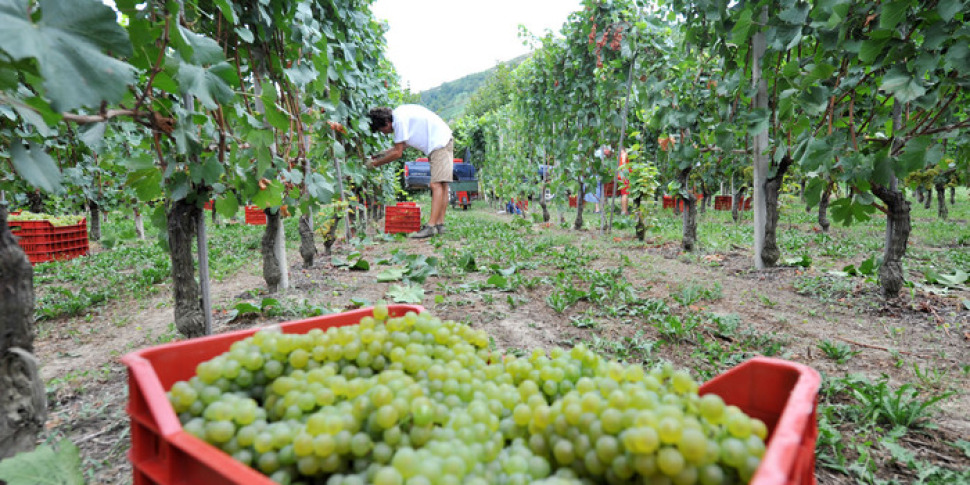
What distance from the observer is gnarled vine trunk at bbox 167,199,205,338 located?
185cm

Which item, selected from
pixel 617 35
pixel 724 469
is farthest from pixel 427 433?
pixel 617 35

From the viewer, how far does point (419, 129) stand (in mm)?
6965

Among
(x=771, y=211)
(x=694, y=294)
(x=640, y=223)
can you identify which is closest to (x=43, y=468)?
(x=694, y=294)

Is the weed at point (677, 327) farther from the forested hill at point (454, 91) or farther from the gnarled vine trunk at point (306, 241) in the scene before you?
the forested hill at point (454, 91)

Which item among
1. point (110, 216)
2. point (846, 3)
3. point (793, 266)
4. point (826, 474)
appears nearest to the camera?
point (826, 474)

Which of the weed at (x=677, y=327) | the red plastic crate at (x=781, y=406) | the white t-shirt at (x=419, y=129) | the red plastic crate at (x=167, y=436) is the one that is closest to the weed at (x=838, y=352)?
the weed at (x=677, y=327)

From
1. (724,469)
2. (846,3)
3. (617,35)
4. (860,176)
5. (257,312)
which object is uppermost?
(617,35)

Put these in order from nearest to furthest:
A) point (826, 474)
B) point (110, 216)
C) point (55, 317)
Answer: point (826, 474) → point (55, 317) → point (110, 216)

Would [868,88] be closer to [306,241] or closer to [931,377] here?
[931,377]

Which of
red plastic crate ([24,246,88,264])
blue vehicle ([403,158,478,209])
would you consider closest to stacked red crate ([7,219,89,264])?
red plastic crate ([24,246,88,264])

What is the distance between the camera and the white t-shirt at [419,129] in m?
6.59

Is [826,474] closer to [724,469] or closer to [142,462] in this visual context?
[724,469]

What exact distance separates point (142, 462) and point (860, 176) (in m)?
3.39

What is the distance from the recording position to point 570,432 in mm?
692
